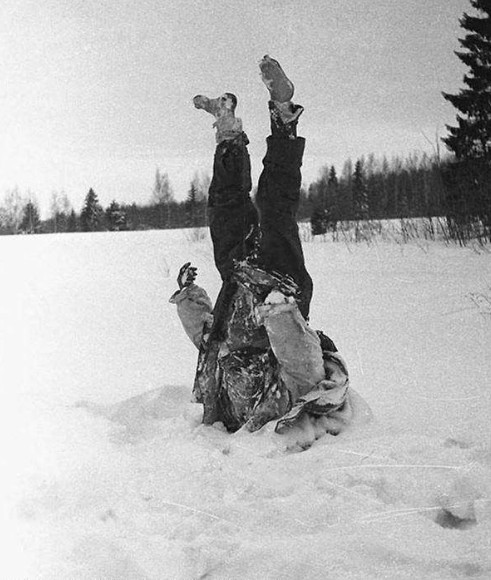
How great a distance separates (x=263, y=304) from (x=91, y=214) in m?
43.0

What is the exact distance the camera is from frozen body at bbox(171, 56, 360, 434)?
8.11 ft

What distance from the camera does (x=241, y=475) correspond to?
6.81ft

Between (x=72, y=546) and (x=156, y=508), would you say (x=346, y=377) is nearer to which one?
(x=156, y=508)

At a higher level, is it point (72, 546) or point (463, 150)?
point (463, 150)

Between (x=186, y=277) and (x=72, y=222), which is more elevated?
(x=72, y=222)

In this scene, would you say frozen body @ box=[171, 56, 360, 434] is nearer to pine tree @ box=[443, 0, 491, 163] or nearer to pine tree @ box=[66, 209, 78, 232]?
pine tree @ box=[443, 0, 491, 163]

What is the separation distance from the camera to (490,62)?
13.7 m

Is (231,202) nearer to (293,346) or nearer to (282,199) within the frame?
(282,199)

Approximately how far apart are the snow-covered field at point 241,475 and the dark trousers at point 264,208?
795mm

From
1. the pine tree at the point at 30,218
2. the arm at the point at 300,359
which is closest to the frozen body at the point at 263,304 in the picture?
the arm at the point at 300,359

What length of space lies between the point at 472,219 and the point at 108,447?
8.59 m

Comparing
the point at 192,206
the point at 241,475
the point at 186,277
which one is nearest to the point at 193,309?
the point at 186,277

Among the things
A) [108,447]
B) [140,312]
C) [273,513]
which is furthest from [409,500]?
[140,312]

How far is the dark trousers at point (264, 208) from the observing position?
8.93ft
